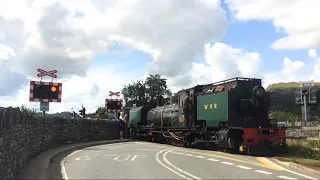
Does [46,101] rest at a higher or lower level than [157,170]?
higher

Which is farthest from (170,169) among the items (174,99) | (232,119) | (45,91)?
(174,99)

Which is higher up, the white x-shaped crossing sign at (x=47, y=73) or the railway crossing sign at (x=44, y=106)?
the white x-shaped crossing sign at (x=47, y=73)

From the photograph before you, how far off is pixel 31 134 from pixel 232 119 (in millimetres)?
9743

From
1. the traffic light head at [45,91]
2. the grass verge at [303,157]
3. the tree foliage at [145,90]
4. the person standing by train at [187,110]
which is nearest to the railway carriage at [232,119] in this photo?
the person standing by train at [187,110]

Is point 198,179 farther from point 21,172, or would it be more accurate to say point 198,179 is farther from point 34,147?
point 34,147

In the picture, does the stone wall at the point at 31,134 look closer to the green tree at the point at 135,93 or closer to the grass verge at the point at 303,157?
the grass verge at the point at 303,157

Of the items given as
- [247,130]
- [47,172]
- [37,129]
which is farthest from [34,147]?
[247,130]

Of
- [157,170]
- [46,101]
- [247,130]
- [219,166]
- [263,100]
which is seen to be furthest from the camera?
[46,101]

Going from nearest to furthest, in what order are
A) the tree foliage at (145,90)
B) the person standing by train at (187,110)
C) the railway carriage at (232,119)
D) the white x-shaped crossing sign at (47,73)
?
the railway carriage at (232,119) → the white x-shaped crossing sign at (47,73) → the person standing by train at (187,110) → the tree foliage at (145,90)

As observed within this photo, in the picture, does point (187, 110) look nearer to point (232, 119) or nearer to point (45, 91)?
point (232, 119)

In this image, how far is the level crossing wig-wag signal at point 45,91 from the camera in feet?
69.7

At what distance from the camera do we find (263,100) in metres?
19.3

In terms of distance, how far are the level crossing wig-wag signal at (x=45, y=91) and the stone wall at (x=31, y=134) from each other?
133cm

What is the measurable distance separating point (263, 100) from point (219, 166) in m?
7.08
